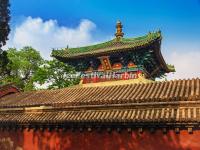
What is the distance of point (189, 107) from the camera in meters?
12.2

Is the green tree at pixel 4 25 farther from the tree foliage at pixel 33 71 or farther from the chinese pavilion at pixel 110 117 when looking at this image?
the tree foliage at pixel 33 71

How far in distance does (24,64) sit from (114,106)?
30400 mm

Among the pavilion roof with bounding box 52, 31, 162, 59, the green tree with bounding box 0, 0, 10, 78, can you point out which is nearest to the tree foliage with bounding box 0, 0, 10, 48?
the green tree with bounding box 0, 0, 10, 78

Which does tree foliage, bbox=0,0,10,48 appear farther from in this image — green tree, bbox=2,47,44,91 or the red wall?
green tree, bbox=2,47,44,91

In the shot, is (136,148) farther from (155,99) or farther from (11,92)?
(11,92)

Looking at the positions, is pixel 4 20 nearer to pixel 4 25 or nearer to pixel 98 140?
pixel 4 25

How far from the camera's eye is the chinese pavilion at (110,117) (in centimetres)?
1188

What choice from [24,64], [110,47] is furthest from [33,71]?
[110,47]

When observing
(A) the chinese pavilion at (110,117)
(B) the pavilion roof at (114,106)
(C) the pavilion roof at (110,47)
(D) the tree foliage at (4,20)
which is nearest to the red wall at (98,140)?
(A) the chinese pavilion at (110,117)

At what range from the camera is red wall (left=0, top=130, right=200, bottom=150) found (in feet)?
38.2

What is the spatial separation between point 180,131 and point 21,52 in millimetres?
35308

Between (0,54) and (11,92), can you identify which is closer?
(0,54)

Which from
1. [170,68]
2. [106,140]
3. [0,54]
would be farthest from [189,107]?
[170,68]

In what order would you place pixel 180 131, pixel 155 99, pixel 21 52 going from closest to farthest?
pixel 180 131
pixel 155 99
pixel 21 52
